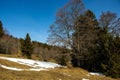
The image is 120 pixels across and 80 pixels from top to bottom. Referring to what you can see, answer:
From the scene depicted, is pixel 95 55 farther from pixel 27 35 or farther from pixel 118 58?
pixel 27 35

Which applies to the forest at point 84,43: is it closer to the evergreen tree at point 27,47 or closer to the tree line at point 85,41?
the tree line at point 85,41

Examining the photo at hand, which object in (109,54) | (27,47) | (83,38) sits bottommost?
(109,54)

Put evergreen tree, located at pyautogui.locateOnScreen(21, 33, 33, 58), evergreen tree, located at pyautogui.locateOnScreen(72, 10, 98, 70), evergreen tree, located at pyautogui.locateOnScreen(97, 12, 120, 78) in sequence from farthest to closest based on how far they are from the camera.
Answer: evergreen tree, located at pyautogui.locateOnScreen(21, 33, 33, 58) < evergreen tree, located at pyautogui.locateOnScreen(72, 10, 98, 70) < evergreen tree, located at pyautogui.locateOnScreen(97, 12, 120, 78)

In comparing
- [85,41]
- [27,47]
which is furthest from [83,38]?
[27,47]

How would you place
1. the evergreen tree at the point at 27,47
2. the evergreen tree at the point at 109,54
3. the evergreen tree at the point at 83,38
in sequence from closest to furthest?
the evergreen tree at the point at 109,54 → the evergreen tree at the point at 83,38 → the evergreen tree at the point at 27,47

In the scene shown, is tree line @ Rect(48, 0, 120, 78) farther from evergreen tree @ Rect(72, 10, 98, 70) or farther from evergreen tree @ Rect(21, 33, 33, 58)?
evergreen tree @ Rect(21, 33, 33, 58)

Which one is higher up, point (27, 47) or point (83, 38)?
point (27, 47)

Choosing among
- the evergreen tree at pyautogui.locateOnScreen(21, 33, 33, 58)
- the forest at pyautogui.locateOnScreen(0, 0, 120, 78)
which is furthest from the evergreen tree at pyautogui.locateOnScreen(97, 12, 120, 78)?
the evergreen tree at pyautogui.locateOnScreen(21, 33, 33, 58)

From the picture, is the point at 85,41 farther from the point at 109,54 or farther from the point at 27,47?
the point at 27,47

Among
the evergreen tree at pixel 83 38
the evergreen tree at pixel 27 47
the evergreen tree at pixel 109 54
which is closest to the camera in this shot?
the evergreen tree at pixel 109 54

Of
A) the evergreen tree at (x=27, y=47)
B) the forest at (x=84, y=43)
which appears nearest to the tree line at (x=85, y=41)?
the forest at (x=84, y=43)

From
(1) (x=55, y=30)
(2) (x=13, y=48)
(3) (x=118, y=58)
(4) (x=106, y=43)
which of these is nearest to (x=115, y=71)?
(3) (x=118, y=58)

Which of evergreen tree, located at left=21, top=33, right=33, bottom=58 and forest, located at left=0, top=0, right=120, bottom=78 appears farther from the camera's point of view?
evergreen tree, located at left=21, top=33, right=33, bottom=58

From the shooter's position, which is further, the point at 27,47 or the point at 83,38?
the point at 27,47
